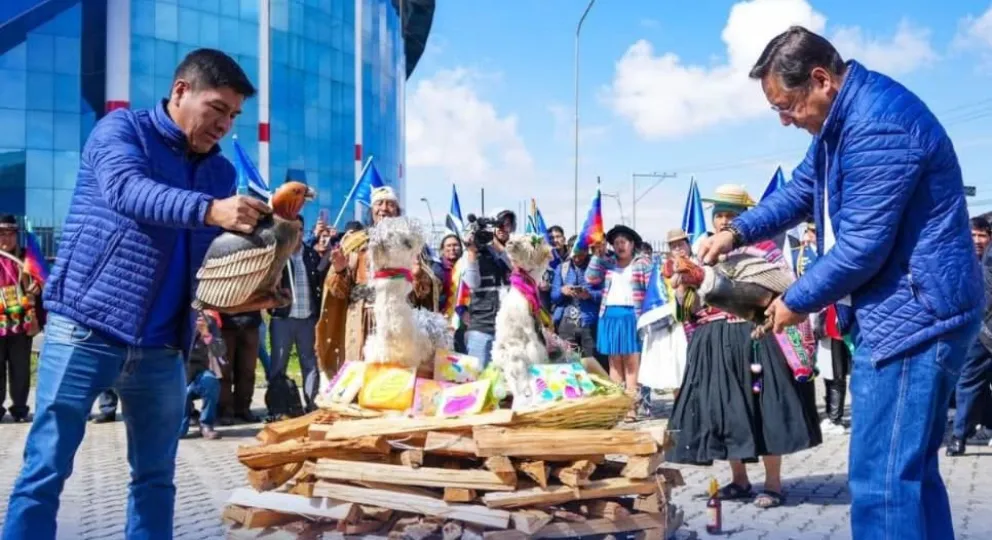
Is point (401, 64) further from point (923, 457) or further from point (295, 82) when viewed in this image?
point (923, 457)

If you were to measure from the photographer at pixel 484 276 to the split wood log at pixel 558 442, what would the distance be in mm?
3890

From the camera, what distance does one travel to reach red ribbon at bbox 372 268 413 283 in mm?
5531

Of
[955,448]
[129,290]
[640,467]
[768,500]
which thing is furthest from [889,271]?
[955,448]

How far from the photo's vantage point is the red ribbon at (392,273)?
5531mm

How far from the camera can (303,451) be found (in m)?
4.63

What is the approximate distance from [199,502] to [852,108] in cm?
491

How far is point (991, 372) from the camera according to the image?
8.26 meters

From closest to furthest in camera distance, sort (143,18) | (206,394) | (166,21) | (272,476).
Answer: (272,476), (206,394), (143,18), (166,21)

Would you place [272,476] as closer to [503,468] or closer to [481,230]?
[503,468]

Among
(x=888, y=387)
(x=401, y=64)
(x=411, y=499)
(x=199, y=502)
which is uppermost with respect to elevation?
(x=401, y=64)

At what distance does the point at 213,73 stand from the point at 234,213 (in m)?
0.66

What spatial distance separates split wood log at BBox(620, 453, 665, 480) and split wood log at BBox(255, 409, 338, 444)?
1592 millimetres

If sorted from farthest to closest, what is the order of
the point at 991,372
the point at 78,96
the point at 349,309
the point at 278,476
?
the point at 78,96 < the point at 991,372 < the point at 349,309 < the point at 278,476

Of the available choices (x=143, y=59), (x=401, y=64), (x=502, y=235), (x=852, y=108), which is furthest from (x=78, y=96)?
(x=852, y=108)
